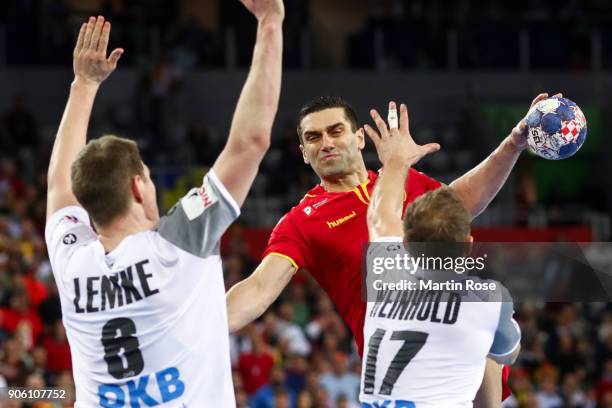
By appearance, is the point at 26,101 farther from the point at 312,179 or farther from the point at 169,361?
the point at 169,361

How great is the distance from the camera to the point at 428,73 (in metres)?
25.2

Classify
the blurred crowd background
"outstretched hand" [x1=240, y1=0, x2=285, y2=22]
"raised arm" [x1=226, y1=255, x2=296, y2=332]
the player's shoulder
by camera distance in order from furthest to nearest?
the blurred crowd background, "raised arm" [x1=226, y1=255, x2=296, y2=332], the player's shoulder, "outstretched hand" [x1=240, y1=0, x2=285, y2=22]

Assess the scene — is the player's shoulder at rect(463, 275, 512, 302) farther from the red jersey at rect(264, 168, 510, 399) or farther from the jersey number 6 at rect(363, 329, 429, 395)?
the red jersey at rect(264, 168, 510, 399)

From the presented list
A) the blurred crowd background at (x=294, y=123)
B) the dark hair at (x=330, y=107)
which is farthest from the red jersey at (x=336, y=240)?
the blurred crowd background at (x=294, y=123)

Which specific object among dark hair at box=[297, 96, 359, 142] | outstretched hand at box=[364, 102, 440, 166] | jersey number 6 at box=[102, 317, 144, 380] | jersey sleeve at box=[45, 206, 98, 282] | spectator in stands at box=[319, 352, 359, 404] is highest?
dark hair at box=[297, 96, 359, 142]

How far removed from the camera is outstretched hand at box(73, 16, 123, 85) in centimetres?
536

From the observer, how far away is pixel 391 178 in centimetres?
542

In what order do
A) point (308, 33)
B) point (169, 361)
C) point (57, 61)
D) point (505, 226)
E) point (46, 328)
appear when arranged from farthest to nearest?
point (308, 33) < point (57, 61) < point (505, 226) < point (46, 328) < point (169, 361)

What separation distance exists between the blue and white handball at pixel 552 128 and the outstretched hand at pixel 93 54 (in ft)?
9.05

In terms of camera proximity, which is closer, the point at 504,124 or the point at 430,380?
the point at 430,380

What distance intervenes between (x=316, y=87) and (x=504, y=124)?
4095 millimetres

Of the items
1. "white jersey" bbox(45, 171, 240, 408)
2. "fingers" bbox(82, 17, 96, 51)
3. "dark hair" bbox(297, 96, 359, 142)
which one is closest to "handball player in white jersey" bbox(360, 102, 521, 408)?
"white jersey" bbox(45, 171, 240, 408)

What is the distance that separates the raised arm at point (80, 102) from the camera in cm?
517

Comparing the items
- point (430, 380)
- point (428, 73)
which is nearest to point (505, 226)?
point (428, 73)
